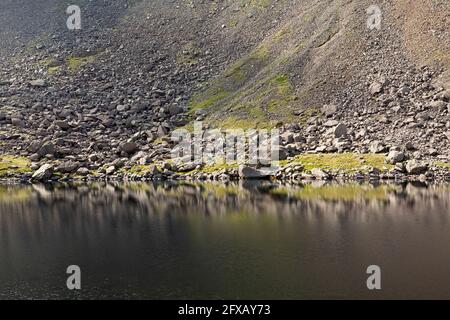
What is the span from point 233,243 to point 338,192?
3891cm

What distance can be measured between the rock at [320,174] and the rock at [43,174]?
214 ft

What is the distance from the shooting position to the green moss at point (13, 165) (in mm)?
126994

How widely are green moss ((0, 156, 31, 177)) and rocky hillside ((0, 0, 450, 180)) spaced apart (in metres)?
2.68

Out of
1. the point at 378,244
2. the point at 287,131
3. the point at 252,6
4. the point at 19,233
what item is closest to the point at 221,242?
the point at 378,244

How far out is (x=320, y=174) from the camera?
107812 millimetres

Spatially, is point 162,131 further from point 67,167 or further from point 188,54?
point 188,54

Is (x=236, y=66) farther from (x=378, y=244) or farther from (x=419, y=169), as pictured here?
(x=378, y=244)

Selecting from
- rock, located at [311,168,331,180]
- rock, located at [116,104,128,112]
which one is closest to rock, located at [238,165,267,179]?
rock, located at [311,168,331,180]

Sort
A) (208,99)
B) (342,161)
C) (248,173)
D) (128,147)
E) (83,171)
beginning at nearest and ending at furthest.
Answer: (342,161) < (248,173) < (83,171) < (128,147) < (208,99)

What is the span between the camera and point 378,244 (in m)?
54.7

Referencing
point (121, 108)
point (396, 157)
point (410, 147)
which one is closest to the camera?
point (396, 157)

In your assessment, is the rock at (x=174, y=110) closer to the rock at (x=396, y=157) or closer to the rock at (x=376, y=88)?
the rock at (x=376, y=88)

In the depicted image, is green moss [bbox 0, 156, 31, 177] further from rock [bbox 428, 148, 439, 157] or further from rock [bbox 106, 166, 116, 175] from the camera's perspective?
rock [bbox 428, 148, 439, 157]

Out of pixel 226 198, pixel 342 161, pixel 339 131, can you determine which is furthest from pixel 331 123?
pixel 226 198
